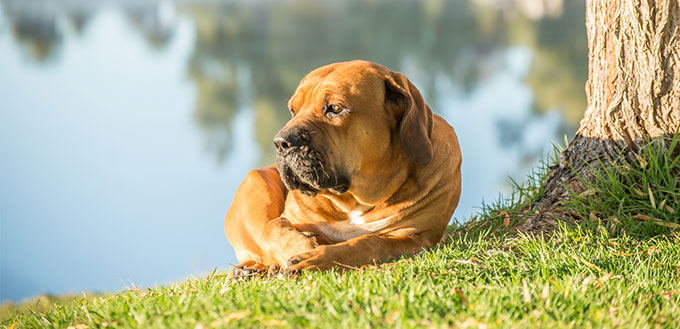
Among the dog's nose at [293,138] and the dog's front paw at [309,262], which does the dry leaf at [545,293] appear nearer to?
the dog's front paw at [309,262]

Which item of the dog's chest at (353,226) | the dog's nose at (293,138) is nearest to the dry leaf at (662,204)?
the dog's chest at (353,226)

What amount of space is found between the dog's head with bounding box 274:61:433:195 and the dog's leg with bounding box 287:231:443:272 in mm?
398

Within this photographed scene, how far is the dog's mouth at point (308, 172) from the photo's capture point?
4066 mm

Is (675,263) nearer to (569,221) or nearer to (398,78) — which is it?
(569,221)

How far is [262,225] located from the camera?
4.88 meters

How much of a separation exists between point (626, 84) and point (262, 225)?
10.6 feet

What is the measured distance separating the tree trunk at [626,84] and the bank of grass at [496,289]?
0.81 feet

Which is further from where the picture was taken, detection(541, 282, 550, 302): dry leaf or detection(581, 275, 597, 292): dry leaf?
detection(581, 275, 597, 292): dry leaf

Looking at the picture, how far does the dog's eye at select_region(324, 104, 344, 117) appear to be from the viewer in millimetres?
4246

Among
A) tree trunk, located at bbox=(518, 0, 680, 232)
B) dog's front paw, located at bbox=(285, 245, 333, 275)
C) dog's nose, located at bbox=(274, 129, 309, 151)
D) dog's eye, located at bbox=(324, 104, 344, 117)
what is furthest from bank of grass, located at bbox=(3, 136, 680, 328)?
dog's eye, located at bbox=(324, 104, 344, 117)

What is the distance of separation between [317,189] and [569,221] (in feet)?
7.17

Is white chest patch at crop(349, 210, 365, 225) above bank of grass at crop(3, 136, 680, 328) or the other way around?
above

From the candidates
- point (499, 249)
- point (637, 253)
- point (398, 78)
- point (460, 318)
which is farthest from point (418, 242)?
point (460, 318)

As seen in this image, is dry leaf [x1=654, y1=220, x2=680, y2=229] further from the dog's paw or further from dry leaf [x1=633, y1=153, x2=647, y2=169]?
the dog's paw
